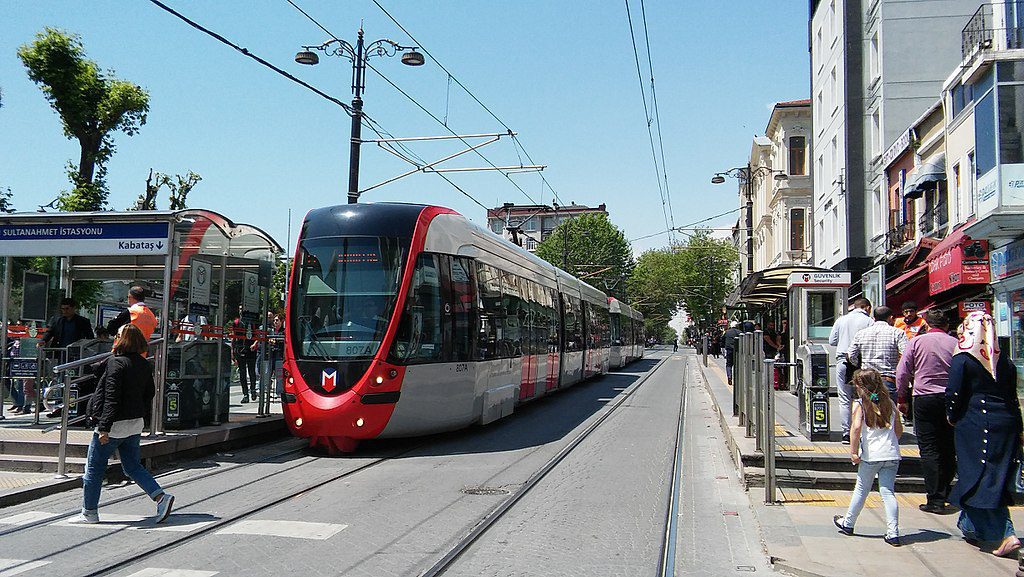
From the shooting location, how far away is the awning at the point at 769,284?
19.2 meters

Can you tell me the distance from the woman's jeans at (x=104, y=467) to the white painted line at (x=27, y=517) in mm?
536

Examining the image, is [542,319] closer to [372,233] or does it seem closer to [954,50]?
[372,233]

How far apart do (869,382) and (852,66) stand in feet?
96.2

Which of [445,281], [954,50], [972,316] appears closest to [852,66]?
[954,50]

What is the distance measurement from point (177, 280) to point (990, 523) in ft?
34.7

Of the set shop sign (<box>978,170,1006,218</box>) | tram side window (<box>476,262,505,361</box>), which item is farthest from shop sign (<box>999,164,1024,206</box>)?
tram side window (<box>476,262,505,361</box>)

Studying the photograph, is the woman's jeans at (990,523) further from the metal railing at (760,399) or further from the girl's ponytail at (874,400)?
the metal railing at (760,399)

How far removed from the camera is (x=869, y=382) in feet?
23.0

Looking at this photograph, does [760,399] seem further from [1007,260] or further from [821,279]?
[1007,260]

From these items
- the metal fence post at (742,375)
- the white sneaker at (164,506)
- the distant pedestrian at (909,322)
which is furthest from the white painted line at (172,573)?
the distant pedestrian at (909,322)

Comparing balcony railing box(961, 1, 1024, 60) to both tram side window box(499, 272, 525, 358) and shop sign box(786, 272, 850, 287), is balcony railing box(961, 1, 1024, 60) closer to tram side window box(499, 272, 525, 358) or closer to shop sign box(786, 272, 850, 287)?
shop sign box(786, 272, 850, 287)

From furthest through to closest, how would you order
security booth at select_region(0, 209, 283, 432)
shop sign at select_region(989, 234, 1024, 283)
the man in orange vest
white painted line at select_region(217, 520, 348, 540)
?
shop sign at select_region(989, 234, 1024, 283)
security booth at select_region(0, 209, 283, 432)
the man in orange vest
white painted line at select_region(217, 520, 348, 540)

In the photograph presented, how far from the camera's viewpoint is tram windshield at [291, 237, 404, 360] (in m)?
11.5

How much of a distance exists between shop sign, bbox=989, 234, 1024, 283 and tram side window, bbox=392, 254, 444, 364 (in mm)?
12619
